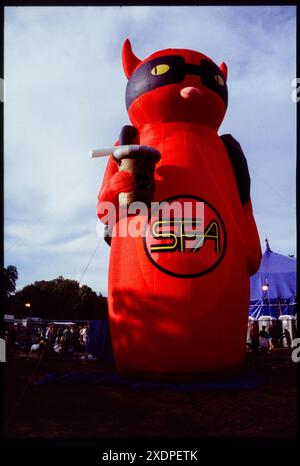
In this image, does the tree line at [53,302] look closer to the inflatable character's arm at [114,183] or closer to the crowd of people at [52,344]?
the crowd of people at [52,344]

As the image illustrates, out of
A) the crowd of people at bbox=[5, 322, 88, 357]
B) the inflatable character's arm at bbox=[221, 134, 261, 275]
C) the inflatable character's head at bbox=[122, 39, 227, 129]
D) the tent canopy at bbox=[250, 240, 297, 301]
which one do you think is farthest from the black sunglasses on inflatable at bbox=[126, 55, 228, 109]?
the tent canopy at bbox=[250, 240, 297, 301]

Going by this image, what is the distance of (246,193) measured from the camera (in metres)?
8.31

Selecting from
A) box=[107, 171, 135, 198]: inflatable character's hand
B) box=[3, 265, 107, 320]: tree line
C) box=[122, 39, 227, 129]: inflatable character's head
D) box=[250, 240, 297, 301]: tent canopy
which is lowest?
box=[3, 265, 107, 320]: tree line

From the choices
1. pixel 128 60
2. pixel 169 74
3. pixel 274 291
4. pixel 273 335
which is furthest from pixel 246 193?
pixel 274 291

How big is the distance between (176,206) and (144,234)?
76 centimetres

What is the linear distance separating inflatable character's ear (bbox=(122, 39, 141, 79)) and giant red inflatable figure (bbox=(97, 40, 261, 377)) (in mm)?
532

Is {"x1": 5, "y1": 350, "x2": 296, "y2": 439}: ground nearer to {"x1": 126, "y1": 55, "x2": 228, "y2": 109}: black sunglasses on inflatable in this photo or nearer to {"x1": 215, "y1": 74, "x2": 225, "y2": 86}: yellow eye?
{"x1": 126, "y1": 55, "x2": 228, "y2": 109}: black sunglasses on inflatable

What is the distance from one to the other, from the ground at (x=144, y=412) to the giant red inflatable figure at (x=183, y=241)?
71 centimetres

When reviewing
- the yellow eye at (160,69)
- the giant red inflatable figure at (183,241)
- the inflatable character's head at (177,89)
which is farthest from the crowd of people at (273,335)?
the yellow eye at (160,69)

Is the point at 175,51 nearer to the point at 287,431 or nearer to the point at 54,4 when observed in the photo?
the point at 54,4

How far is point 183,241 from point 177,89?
306cm

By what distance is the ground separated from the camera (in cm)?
429

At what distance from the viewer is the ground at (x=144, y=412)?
4289 mm

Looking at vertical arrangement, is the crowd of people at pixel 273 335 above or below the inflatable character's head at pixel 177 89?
below
